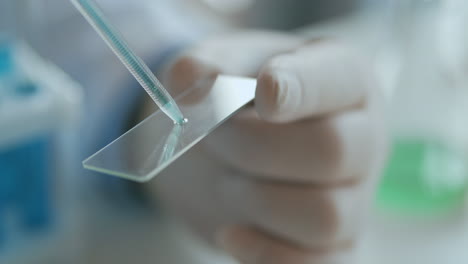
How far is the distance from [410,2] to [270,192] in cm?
17

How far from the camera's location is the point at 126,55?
0.64 ft

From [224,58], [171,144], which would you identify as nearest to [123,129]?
[224,58]

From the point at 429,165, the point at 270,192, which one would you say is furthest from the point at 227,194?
the point at 429,165

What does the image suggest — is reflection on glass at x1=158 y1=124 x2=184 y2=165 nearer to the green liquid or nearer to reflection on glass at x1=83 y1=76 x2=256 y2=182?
reflection on glass at x1=83 y1=76 x2=256 y2=182

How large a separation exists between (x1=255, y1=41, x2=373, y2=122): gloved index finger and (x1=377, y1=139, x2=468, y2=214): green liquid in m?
0.11

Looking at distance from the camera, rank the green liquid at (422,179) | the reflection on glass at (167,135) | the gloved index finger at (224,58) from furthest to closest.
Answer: the green liquid at (422,179) < the gloved index finger at (224,58) < the reflection on glass at (167,135)

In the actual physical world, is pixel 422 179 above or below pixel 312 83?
below

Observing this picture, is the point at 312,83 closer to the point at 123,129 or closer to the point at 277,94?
the point at 277,94

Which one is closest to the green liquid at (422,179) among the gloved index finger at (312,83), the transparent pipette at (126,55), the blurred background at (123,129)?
the blurred background at (123,129)

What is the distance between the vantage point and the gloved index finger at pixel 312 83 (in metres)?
0.23

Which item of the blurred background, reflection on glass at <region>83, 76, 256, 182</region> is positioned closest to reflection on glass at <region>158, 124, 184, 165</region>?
reflection on glass at <region>83, 76, 256, 182</region>

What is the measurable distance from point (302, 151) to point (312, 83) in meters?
0.05

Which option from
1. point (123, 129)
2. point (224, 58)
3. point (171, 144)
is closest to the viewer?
point (171, 144)

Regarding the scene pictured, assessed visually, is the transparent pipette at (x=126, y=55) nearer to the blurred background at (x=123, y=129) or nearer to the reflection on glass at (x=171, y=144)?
the reflection on glass at (x=171, y=144)
